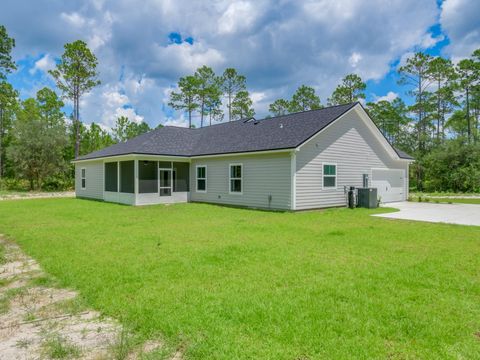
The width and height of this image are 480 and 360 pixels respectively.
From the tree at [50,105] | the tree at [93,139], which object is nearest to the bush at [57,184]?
the tree at [93,139]

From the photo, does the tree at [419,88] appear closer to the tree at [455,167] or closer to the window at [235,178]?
the tree at [455,167]

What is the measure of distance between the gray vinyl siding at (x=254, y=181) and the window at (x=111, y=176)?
A: 481 cm

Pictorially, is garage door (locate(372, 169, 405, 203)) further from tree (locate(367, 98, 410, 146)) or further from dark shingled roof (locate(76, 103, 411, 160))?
tree (locate(367, 98, 410, 146))

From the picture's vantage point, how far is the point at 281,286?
4.27m

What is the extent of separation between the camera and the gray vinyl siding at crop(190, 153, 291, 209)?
1314cm

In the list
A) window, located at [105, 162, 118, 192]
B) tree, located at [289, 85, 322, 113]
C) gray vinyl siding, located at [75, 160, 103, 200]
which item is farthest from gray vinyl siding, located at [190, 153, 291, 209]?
tree, located at [289, 85, 322, 113]

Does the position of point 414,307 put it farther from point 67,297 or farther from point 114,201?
point 114,201

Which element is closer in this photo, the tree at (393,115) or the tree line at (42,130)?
the tree line at (42,130)

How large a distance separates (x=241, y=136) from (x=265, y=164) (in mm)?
3593

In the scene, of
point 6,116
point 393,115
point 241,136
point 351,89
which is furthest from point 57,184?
point 393,115

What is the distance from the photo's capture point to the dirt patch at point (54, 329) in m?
2.70

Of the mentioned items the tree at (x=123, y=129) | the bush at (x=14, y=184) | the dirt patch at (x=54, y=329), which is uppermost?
the tree at (x=123, y=129)

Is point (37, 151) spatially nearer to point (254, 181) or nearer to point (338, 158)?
point (254, 181)

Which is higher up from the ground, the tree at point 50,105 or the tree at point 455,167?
the tree at point 50,105
